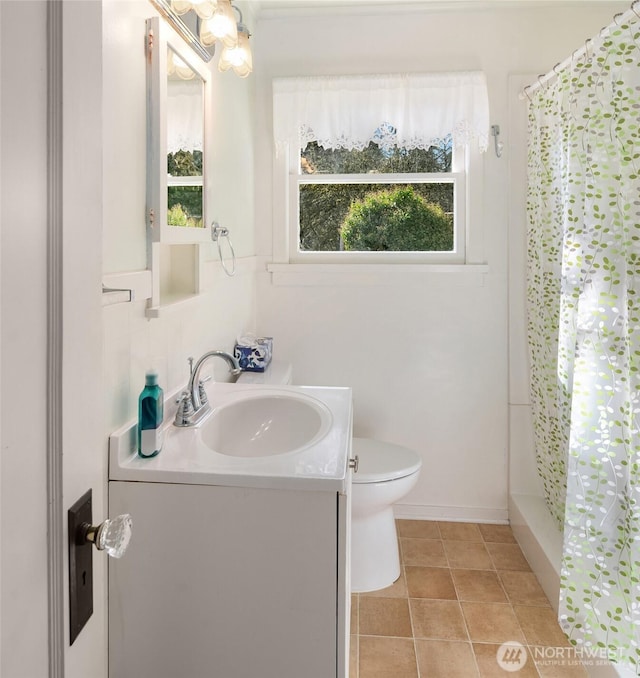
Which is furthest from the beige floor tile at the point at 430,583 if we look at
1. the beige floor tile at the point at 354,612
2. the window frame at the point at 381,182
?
the window frame at the point at 381,182

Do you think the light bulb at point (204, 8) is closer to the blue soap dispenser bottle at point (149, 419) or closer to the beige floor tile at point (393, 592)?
the blue soap dispenser bottle at point (149, 419)

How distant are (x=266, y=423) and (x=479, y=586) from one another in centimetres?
118

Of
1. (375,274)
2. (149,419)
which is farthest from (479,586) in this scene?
(149,419)

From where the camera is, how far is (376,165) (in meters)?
2.79

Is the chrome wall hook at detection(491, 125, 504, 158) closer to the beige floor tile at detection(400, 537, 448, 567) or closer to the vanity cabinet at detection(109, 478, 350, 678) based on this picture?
the beige floor tile at detection(400, 537, 448, 567)

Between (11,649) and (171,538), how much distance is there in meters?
0.73

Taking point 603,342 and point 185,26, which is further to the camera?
point 603,342

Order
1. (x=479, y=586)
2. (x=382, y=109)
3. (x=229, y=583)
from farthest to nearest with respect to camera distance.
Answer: (x=382, y=109) → (x=479, y=586) → (x=229, y=583)

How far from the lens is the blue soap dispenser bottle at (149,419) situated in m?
1.25

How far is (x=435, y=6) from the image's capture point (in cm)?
262

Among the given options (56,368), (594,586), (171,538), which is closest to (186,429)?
(171,538)

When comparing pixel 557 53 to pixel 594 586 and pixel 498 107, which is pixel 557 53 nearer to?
pixel 498 107

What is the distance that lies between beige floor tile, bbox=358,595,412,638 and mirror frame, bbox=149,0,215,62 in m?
1.94

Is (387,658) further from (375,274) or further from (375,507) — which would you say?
(375,274)
